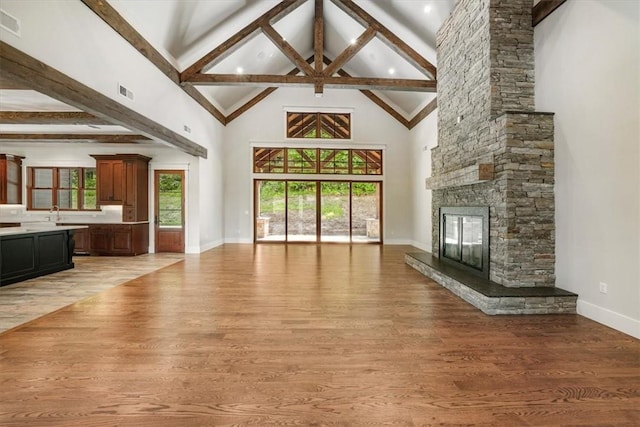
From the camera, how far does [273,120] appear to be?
33.8ft

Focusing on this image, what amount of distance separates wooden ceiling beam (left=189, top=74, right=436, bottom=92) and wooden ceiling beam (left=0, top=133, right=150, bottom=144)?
2.07m

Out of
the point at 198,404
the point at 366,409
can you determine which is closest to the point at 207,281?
the point at 198,404

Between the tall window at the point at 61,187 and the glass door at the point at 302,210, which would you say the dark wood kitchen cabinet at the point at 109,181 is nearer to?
the tall window at the point at 61,187

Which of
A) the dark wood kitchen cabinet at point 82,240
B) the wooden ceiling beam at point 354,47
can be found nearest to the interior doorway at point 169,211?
the dark wood kitchen cabinet at point 82,240

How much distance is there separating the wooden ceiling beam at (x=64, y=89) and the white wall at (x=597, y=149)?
18.7 ft

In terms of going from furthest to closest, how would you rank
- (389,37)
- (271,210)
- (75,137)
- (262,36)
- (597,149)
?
(271,210) → (262,36) → (75,137) → (389,37) → (597,149)

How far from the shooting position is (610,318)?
315cm

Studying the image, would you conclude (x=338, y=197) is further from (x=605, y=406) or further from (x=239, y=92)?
(x=605, y=406)

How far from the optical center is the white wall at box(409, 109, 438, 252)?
8528 mm

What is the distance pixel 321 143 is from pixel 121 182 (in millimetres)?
5805

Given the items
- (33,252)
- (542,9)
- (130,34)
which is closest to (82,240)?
(33,252)

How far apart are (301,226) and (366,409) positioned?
865cm

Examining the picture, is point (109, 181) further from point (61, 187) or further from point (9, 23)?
point (9, 23)

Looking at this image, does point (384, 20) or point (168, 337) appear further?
point (384, 20)
